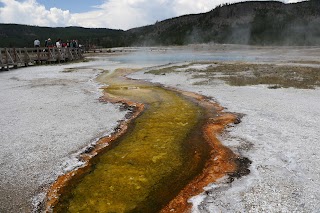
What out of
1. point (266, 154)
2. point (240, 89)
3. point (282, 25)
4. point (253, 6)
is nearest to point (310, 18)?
point (282, 25)

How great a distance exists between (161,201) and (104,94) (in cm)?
759

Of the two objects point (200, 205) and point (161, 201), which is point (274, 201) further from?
point (161, 201)

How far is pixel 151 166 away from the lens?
5121mm

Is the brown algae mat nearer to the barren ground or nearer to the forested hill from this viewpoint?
the barren ground

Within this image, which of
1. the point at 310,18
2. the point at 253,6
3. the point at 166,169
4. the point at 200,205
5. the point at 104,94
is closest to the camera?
the point at 200,205

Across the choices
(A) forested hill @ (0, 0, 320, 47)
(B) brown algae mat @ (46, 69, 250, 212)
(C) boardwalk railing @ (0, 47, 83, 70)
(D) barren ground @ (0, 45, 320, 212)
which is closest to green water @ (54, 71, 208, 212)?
(B) brown algae mat @ (46, 69, 250, 212)

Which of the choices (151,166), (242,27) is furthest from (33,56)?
(242,27)

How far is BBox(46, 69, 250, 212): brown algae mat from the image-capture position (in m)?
4.13

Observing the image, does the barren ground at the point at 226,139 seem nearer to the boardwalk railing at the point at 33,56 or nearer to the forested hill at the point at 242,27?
the boardwalk railing at the point at 33,56

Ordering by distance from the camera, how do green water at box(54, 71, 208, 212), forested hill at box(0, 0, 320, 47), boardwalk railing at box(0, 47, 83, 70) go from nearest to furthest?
green water at box(54, 71, 208, 212)
boardwalk railing at box(0, 47, 83, 70)
forested hill at box(0, 0, 320, 47)

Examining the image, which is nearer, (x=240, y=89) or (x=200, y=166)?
(x=200, y=166)

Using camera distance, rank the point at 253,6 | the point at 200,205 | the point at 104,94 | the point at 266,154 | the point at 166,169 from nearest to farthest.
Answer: the point at 200,205
the point at 166,169
the point at 266,154
the point at 104,94
the point at 253,6

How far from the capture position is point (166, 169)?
5035mm

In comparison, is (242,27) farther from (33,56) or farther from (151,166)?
(151,166)
